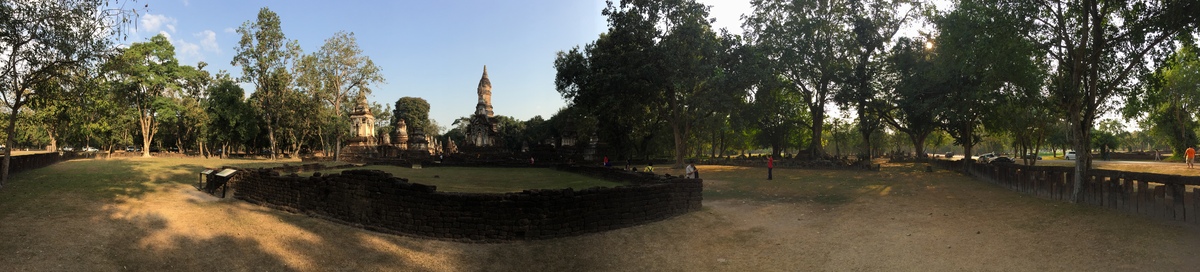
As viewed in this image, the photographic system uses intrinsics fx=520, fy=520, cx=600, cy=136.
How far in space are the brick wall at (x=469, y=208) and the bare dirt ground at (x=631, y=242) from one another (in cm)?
31

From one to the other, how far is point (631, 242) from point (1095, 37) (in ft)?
39.1

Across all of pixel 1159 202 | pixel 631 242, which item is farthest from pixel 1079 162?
pixel 631 242

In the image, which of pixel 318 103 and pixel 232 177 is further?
pixel 318 103

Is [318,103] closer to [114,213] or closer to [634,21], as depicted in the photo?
[634,21]

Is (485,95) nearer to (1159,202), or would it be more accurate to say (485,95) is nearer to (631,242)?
(631,242)

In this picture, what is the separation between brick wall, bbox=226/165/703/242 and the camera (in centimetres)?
977

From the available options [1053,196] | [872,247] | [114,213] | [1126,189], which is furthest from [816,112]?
[114,213]

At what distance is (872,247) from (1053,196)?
24.0ft

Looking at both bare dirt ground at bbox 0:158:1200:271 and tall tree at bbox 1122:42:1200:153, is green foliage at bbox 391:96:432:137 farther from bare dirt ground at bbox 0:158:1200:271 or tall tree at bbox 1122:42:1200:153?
tall tree at bbox 1122:42:1200:153

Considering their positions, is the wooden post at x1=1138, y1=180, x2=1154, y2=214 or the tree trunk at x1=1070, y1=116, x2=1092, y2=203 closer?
the wooden post at x1=1138, y1=180, x2=1154, y2=214

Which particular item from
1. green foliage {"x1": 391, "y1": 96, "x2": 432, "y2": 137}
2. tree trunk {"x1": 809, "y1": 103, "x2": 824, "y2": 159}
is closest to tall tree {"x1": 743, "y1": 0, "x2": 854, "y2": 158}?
tree trunk {"x1": 809, "y1": 103, "x2": 824, "y2": 159}

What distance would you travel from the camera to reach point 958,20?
15695mm

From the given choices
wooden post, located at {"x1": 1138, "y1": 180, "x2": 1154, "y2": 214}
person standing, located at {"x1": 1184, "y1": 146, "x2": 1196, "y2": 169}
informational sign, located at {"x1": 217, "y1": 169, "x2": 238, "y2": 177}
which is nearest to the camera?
wooden post, located at {"x1": 1138, "y1": 180, "x2": 1154, "y2": 214}

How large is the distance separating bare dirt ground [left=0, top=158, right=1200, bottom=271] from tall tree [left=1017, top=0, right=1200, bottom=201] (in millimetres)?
2726
